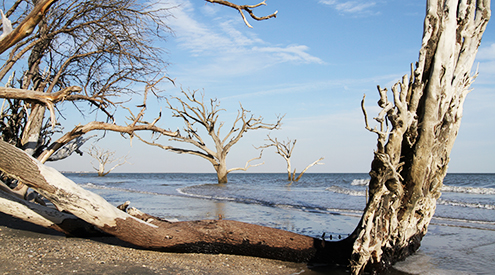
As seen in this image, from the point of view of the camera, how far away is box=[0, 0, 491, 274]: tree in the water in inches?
137

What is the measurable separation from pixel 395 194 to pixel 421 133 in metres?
0.83

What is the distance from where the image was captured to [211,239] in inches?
147

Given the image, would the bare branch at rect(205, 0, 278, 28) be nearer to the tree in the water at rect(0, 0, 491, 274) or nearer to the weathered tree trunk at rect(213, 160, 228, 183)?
the tree in the water at rect(0, 0, 491, 274)

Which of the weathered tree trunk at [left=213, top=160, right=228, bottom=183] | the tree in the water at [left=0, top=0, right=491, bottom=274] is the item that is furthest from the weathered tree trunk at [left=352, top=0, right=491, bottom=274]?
the weathered tree trunk at [left=213, top=160, right=228, bottom=183]

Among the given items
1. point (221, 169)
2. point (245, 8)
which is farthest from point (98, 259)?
point (221, 169)

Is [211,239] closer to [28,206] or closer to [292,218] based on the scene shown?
[28,206]

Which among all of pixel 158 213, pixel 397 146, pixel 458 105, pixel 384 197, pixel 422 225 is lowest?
pixel 158 213

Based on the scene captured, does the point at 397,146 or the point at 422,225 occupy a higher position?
the point at 397,146

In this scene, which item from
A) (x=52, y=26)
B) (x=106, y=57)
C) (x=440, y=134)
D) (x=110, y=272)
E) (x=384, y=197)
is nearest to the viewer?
(x=110, y=272)

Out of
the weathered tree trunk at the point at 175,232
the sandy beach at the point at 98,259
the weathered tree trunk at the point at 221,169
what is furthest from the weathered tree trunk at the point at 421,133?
the weathered tree trunk at the point at 221,169

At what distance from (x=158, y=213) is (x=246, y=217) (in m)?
2.19

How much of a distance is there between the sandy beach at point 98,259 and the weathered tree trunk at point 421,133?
1.11 metres

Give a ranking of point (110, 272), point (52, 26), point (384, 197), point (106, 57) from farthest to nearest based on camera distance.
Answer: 1. point (106, 57)
2. point (52, 26)
3. point (384, 197)
4. point (110, 272)

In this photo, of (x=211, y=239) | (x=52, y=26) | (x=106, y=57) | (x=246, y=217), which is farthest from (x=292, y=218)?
(x=52, y=26)
